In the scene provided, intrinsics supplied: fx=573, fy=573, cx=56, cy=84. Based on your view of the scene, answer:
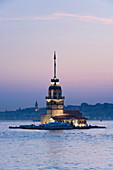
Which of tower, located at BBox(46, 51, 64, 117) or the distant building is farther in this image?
tower, located at BBox(46, 51, 64, 117)

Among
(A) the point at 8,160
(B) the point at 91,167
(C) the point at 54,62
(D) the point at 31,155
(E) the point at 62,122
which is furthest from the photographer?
(C) the point at 54,62

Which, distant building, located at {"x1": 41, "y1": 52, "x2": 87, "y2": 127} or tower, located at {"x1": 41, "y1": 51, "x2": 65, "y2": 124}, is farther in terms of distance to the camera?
tower, located at {"x1": 41, "y1": 51, "x2": 65, "y2": 124}

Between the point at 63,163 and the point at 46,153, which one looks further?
the point at 46,153

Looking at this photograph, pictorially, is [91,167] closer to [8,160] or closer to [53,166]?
[53,166]

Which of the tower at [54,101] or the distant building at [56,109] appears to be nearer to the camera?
the distant building at [56,109]

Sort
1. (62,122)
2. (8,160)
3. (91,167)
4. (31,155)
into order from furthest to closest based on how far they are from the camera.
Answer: (62,122) < (31,155) < (8,160) < (91,167)

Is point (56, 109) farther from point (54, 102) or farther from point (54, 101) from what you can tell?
point (54, 101)

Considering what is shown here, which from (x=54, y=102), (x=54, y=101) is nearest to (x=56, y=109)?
(x=54, y=102)

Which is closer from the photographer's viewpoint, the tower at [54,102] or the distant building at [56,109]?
the distant building at [56,109]

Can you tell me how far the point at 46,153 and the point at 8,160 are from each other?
6888mm

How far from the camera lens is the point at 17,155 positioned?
46031 mm

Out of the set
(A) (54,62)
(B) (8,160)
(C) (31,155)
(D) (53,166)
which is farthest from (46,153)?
(A) (54,62)

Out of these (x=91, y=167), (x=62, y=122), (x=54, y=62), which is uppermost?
(x=54, y=62)

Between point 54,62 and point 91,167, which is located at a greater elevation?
point 54,62
